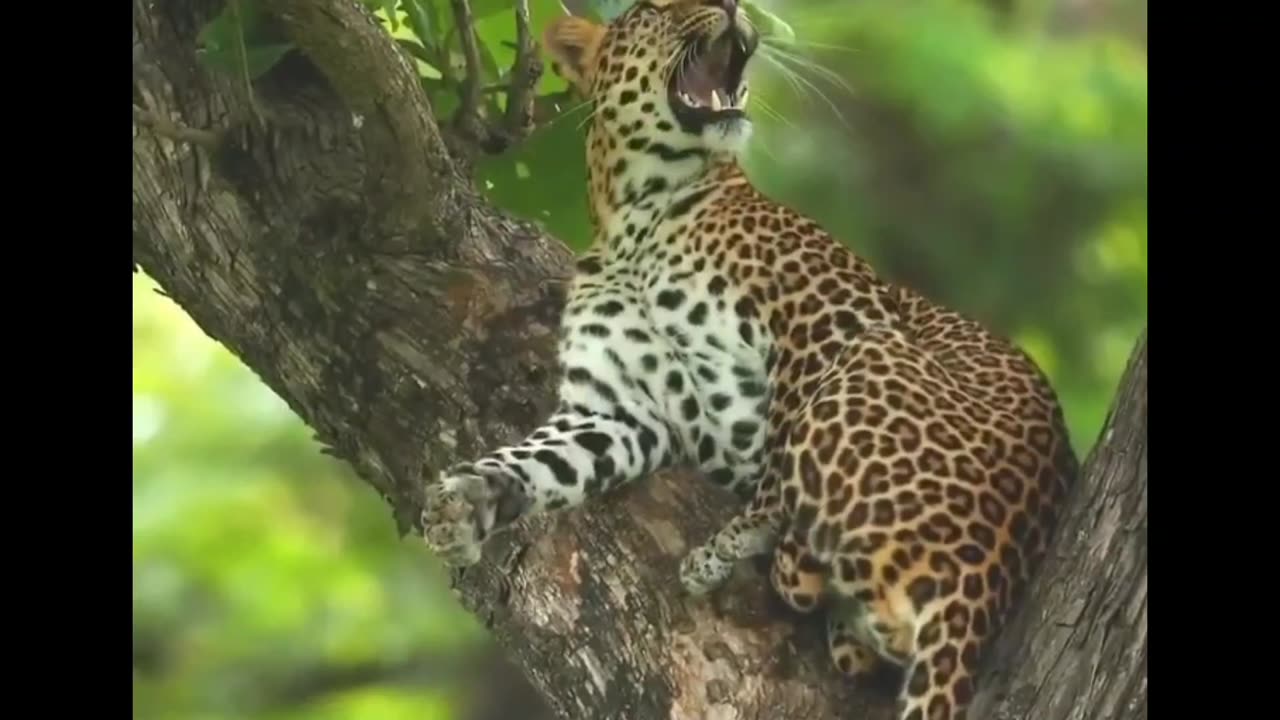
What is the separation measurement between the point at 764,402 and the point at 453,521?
378mm

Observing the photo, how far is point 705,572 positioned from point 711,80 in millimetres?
570

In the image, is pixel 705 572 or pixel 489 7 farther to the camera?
pixel 489 7

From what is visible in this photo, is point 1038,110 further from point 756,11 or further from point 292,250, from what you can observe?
point 292,250

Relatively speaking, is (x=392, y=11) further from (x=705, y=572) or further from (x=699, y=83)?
(x=705, y=572)

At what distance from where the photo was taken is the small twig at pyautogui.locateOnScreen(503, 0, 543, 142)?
2.36 m

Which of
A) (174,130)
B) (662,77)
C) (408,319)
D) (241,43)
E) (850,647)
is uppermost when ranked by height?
(662,77)

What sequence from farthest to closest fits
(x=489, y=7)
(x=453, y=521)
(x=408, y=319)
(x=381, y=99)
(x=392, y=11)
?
(x=489, y=7), (x=392, y=11), (x=408, y=319), (x=381, y=99), (x=453, y=521)

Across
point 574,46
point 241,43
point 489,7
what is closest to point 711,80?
point 574,46

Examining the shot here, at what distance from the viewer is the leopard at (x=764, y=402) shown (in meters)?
1.87

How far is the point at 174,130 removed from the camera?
6.93ft

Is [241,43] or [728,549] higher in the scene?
[241,43]

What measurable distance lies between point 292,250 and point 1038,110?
143cm

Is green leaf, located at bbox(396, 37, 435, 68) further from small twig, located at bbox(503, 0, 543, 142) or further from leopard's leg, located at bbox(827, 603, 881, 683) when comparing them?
leopard's leg, located at bbox(827, 603, 881, 683)

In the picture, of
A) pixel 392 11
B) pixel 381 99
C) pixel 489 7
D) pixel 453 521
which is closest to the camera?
pixel 453 521
